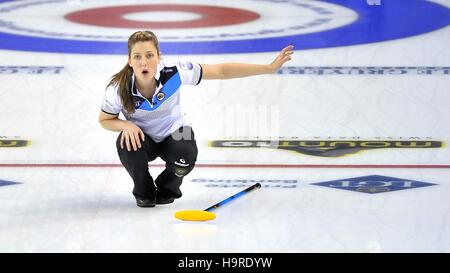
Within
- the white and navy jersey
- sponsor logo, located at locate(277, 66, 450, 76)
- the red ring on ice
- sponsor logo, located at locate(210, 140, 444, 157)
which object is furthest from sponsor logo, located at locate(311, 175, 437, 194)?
the red ring on ice

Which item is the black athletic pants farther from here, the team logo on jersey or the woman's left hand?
the woman's left hand

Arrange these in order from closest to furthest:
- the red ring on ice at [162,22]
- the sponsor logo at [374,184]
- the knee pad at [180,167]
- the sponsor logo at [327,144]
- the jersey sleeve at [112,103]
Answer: the jersey sleeve at [112,103], the knee pad at [180,167], the sponsor logo at [374,184], the sponsor logo at [327,144], the red ring on ice at [162,22]

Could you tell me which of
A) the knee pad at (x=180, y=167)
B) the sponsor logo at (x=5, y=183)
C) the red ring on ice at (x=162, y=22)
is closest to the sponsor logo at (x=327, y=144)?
the knee pad at (x=180, y=167)

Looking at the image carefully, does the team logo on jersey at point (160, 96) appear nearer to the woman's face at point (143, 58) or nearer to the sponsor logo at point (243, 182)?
the woman's face at point (143, 58)

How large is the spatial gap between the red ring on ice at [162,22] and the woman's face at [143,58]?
2.86 m

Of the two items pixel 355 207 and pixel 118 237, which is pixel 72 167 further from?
pixel 355 207

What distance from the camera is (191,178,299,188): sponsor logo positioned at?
3.81 meters

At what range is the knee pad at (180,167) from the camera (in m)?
3.48

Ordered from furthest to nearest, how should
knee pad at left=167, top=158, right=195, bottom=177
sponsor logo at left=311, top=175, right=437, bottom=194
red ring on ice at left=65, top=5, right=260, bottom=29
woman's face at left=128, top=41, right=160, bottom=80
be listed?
→ red ring on ice at left=65, top=5, right=260, bottom=29, sponsor logo at left=311, top=175, right=437, bottom=194, knee pad at left=167, top=158, right=195, bottom=177, woman's face at left=128, top=41, right=160, bottom=80

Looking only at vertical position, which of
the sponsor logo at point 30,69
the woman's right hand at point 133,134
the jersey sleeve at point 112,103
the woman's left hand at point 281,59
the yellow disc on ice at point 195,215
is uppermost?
the woman's left hand at point 281,59

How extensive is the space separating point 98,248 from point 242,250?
0.46 metres

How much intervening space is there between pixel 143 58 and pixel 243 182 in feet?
2.68

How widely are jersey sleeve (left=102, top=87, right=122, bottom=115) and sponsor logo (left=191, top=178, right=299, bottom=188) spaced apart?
596 mm

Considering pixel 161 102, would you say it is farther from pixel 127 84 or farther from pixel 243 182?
pixel 243 182
